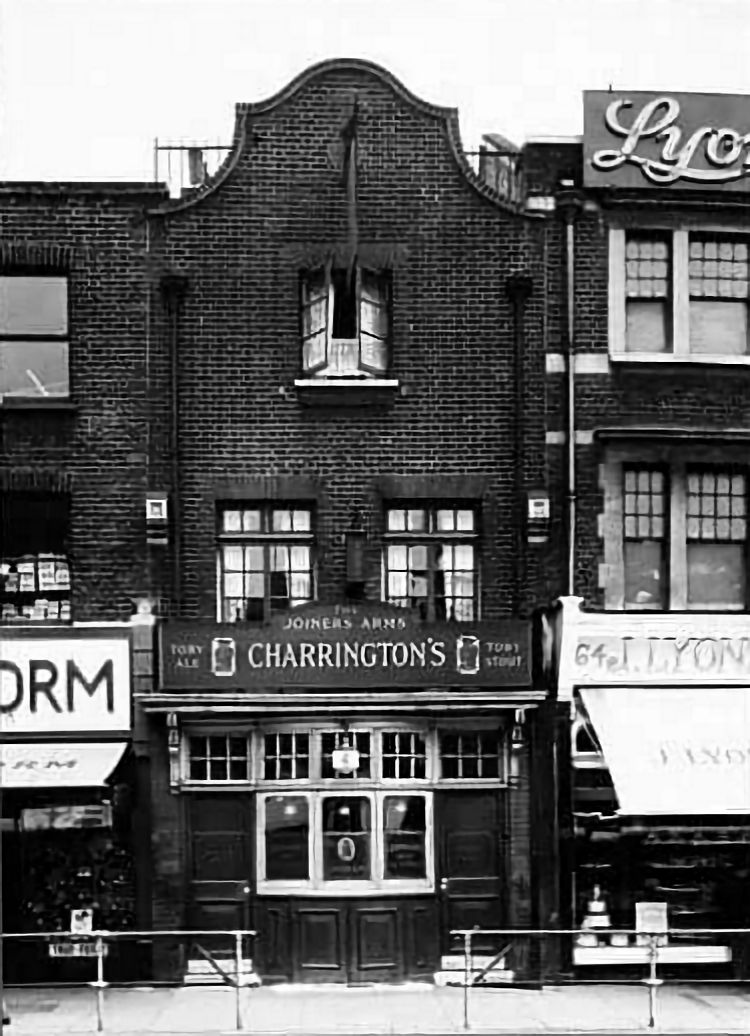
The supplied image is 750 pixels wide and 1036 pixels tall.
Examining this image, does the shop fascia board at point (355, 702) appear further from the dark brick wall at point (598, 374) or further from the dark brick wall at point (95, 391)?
the dark brick wall at point (598, 374)

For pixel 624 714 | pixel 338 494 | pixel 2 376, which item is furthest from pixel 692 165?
pixel 2 376

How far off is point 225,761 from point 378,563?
228 cm

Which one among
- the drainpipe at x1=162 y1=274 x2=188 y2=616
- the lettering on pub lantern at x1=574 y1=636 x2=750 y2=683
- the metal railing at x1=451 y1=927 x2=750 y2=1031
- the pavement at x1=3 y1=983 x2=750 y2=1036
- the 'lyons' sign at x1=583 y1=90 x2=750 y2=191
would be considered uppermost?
the 'lyons' sign at x1=583 y1=90 x2=750 y2=191

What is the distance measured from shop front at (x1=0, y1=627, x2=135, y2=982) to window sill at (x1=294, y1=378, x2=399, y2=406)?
9.01ft

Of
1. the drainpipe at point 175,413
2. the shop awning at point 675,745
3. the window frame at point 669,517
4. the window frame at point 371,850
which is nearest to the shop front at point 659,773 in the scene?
the shop awning at point 675,745

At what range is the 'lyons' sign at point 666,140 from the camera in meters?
9.94

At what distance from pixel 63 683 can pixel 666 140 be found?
7328 mm

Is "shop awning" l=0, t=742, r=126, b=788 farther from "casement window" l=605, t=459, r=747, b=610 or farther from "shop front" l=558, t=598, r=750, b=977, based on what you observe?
"casement window" l=605, t=459, r=747, b=610

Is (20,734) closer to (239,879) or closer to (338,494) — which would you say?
(239,879)

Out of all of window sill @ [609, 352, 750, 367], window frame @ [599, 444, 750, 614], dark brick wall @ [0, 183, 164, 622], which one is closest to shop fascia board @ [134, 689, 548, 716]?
dark brick wall @ [0, 183, 164, 622]

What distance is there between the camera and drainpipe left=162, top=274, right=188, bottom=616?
9.94 m

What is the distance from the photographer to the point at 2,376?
33.0 feet

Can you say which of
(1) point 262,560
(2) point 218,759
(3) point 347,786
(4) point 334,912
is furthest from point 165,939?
(1) point 262,560

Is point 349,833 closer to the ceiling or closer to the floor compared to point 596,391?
closer to the floor
